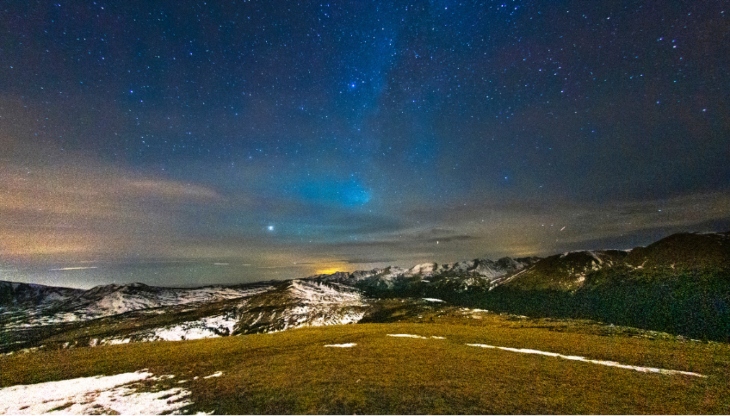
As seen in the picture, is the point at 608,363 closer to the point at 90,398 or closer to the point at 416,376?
the point at 416,376

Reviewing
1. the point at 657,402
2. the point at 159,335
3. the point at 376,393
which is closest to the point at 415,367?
the point at 376,393

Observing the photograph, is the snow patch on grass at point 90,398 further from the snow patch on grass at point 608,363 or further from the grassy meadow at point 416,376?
the snow patch on grass at point 608,363

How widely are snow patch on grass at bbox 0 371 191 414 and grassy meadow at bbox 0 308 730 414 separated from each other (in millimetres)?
1828

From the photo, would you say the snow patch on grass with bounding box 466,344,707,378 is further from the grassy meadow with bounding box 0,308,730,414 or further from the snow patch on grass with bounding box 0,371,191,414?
the snow patch on grass with bounding box 0,371,191,414

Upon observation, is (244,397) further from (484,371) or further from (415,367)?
(484,371)

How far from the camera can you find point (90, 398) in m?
26.4

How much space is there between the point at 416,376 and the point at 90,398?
2873cm

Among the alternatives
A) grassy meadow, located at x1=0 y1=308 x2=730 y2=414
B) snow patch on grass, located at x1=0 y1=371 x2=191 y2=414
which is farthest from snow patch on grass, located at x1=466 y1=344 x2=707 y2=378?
snow patch on grass, located at x1=0 y1=371 x2=191 y2=414

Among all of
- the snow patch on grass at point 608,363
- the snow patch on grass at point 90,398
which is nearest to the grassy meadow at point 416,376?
the snow patch on grass at point 608,363

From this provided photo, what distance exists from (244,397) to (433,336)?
37.9 m

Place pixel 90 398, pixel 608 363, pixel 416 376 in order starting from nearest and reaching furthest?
pixel 90 398
pixel 416 376
pixel 608 363

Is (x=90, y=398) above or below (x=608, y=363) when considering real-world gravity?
above

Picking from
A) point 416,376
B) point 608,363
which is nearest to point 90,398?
point 416,376

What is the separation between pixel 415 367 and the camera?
31.5m
